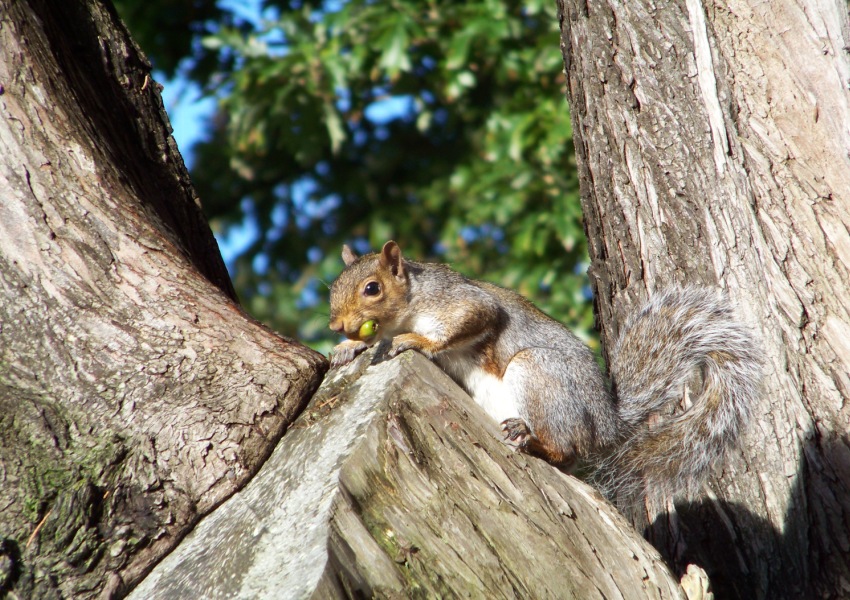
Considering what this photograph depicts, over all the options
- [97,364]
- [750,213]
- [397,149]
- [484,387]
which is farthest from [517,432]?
[397,149]

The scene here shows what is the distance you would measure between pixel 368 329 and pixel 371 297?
0.10 metres

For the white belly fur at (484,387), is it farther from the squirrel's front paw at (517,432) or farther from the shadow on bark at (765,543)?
the shadow on bark at (765,543)

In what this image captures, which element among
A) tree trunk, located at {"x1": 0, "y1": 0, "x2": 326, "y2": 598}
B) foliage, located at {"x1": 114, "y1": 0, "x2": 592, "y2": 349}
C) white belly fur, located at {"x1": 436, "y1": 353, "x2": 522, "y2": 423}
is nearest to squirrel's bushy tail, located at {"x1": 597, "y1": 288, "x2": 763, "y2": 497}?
white belly fur, located at {"x1": 436, "y1": 353, "x2": 522, "y2": 423}

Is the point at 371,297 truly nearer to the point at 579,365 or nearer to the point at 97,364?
the point at 579,365

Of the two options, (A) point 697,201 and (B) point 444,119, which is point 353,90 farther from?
(A) point 697,201

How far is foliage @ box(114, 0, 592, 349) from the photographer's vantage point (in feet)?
13.4

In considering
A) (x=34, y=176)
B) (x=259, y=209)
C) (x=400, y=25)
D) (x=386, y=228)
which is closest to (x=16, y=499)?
(x=34, y=176)

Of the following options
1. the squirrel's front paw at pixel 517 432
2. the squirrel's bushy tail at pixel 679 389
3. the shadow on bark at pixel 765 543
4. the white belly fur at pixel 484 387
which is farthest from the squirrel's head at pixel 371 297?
the shadow on bark at pixel 765 543

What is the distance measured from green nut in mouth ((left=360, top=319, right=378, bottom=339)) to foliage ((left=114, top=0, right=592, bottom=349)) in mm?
1094

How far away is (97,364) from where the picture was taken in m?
1.72

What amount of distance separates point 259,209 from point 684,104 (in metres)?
3.95

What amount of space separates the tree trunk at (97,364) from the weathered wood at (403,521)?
9 centimetres

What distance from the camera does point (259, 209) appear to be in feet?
18.7

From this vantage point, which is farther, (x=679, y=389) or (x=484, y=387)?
(x=484, y=387)
